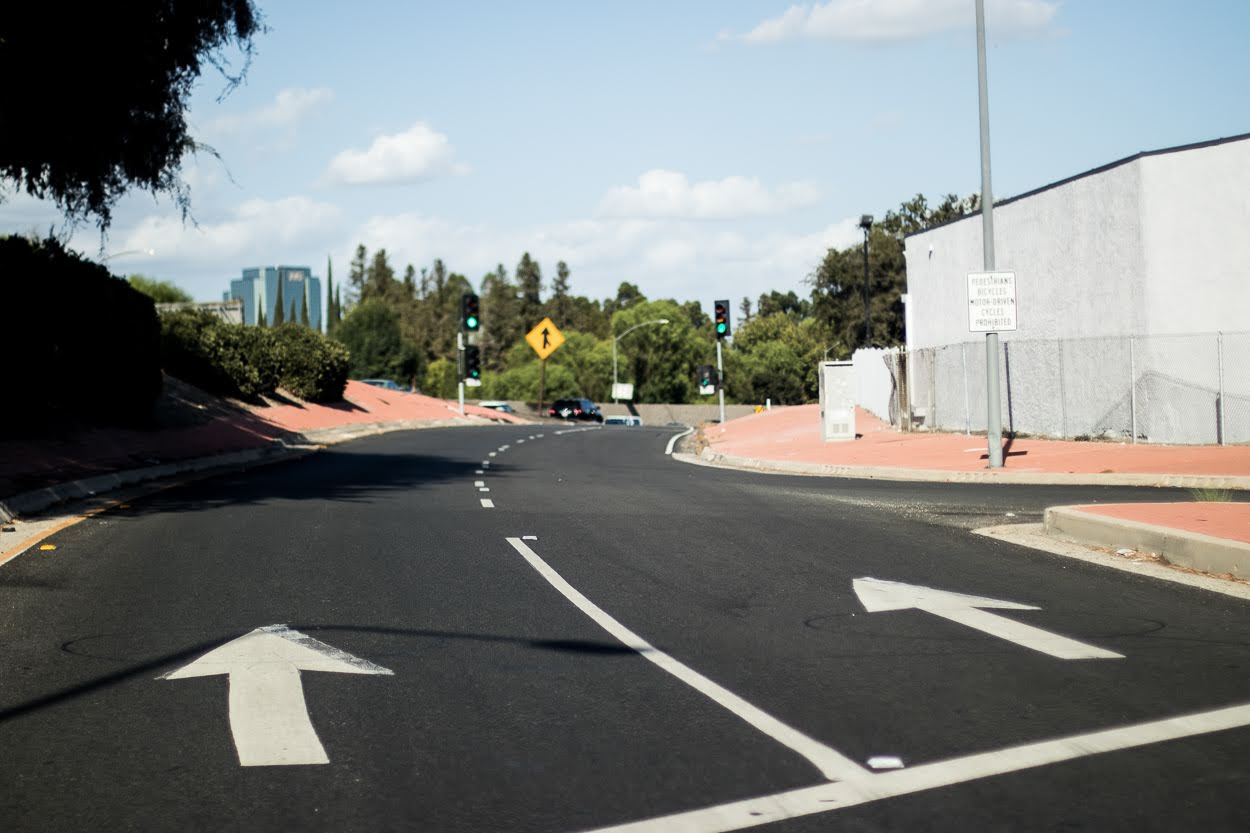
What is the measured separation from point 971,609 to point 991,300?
13.5 metres

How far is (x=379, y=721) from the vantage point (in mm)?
6191

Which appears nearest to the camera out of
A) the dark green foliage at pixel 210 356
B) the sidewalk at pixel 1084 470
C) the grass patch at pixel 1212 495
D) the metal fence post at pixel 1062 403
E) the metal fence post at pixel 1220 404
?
the sidewalk at pixel 1084 470

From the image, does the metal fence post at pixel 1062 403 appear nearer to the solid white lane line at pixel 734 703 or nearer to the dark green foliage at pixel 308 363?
the solid white lane line at pixel 734 703

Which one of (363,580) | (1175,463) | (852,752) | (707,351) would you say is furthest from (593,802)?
(707,351)

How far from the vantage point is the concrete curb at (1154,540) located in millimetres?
10203

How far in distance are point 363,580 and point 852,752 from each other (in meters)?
5.82

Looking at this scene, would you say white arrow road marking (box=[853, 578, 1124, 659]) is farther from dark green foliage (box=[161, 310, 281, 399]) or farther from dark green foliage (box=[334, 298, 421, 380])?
dark green foliage (box=[334, 298, 421, 380])

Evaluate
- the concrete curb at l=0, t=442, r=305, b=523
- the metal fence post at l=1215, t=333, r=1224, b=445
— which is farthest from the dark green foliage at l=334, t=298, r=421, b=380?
the metal fence post at l=1215, t=333, r=1224, b=445

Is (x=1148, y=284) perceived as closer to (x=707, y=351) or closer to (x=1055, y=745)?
(x=1055, y=745)

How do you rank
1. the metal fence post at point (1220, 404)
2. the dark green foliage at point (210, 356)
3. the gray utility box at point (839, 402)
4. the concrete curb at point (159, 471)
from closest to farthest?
the concrete curb at point (159, 471)
the metal fence post at point (1220, 404)
the gray utility box at point (839, 402)
the dark green foliage at point (210, 356)

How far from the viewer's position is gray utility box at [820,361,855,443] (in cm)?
3206

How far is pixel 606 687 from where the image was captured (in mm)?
6848

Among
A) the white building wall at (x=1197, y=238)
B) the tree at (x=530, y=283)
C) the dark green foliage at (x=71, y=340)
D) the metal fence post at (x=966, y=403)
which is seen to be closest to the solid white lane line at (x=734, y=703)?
the dark green foliage at (x=71, y=340)

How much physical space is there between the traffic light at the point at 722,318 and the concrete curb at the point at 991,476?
1724cm
